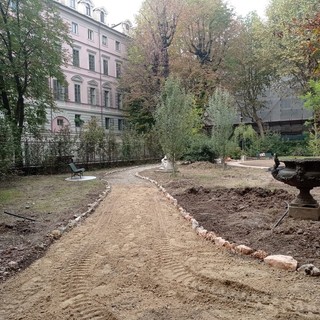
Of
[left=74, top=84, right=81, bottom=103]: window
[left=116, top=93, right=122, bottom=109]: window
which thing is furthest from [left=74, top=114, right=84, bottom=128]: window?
[left=116, top=93, right=122, bottom=109]: window

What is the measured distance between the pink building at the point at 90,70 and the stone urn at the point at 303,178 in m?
29.5

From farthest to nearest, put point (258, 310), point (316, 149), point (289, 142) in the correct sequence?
point (289, 142) → point (316, 149) → point (258, 310)

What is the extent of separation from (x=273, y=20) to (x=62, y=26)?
18764mm

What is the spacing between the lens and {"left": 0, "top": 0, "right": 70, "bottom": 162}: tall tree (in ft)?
51.2

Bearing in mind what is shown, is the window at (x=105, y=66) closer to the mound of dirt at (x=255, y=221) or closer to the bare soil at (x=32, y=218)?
the bare soil at (x=32, y=218)

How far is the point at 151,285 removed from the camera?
3.17m

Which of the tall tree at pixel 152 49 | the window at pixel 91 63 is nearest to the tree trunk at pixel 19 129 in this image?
the tall tree at pixel 152 49

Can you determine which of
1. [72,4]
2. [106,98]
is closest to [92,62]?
[106,98]

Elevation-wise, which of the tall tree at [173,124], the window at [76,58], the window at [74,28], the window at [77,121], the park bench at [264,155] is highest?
the window at [74,28]

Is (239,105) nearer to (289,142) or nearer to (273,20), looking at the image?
(289,142)

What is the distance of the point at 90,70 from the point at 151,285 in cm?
3886

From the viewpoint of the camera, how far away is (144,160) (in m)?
24.9

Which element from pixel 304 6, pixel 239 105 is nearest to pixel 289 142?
pixel 239 105

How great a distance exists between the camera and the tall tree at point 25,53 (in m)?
15.6
